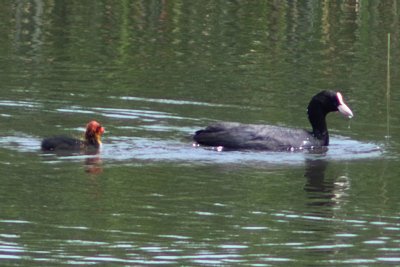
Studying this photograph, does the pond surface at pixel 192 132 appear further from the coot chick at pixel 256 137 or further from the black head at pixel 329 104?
the black head at pixel 329 104

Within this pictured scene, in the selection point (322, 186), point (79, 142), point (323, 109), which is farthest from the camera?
point (323, 109)

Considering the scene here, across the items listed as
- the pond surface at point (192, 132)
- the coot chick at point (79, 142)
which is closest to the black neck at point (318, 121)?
the pond surface at point (192, 132)

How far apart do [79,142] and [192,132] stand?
1.95 m

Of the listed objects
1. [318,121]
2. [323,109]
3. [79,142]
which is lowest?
[79,142]

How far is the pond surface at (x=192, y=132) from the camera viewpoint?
486 inches

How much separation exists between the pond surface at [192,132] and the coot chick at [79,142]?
15 centimetres

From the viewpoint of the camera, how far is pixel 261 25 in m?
28.5

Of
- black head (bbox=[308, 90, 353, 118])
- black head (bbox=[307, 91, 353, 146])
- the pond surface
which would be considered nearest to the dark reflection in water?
the pond surface

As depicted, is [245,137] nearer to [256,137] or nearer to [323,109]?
[256,137]

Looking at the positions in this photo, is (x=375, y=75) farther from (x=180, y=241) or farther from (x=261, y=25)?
(x=180, y=241)

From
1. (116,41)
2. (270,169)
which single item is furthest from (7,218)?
(116,41)

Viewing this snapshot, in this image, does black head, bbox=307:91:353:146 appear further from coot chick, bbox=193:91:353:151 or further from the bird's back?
the bird's back

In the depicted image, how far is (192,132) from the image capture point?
1831cm

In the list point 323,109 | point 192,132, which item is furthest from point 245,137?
point 323,109
